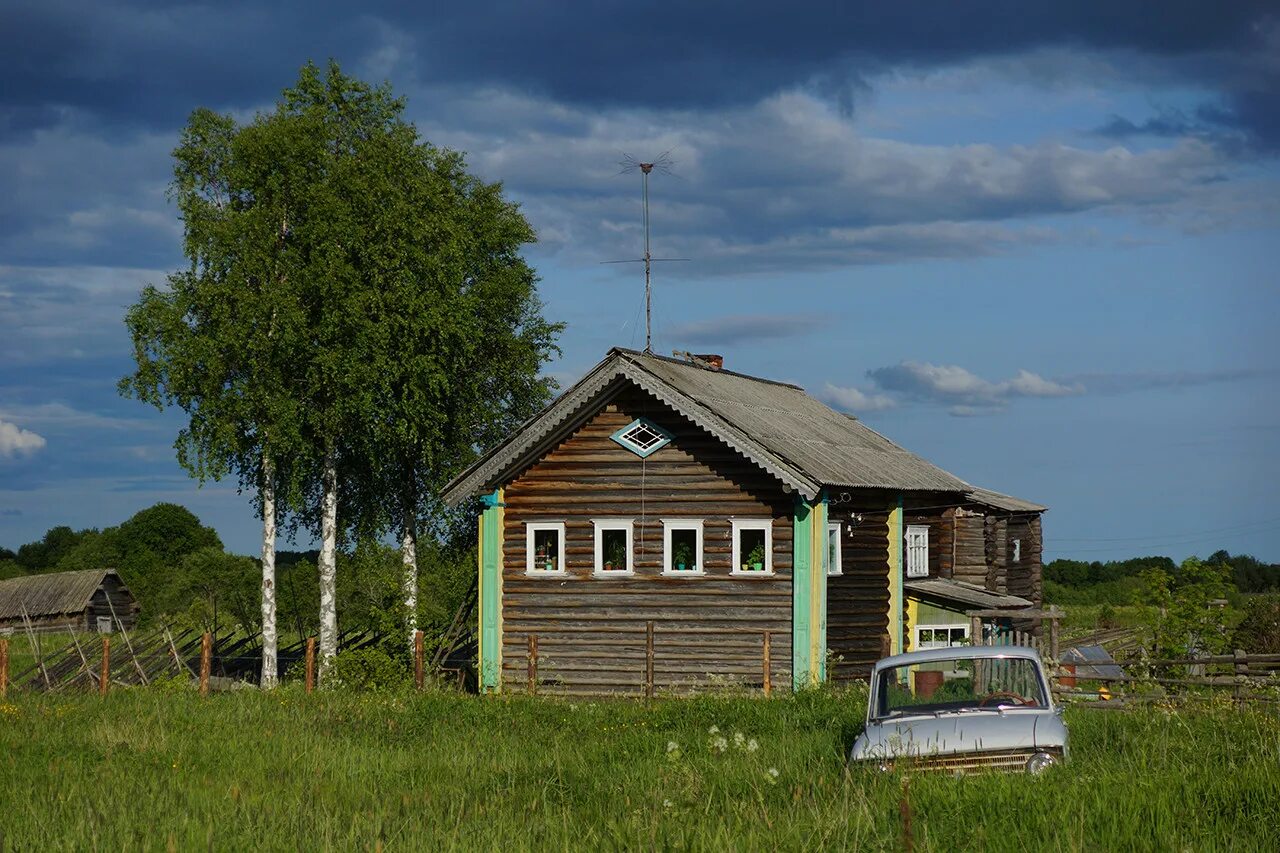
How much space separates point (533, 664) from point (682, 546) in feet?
12.3

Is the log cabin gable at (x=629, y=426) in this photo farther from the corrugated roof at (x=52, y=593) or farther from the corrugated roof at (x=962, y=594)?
the corrugated roof at (x=52, y=593)

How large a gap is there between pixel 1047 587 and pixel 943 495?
78.7 m

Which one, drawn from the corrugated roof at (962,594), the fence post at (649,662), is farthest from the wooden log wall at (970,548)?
the fence post at (649,662)

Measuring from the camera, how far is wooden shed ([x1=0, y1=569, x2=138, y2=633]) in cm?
7469

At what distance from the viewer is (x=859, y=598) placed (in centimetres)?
2983

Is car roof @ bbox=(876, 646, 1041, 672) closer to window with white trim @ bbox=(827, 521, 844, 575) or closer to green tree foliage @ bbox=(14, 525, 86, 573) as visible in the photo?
window with white trim @ bbox=(827, 521, 844, 575)

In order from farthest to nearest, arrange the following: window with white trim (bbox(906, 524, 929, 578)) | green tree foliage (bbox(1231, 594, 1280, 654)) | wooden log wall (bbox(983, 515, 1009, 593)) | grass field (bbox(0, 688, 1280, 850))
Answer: green tree foliage (bbox(1231, 594, 1280, 654))
wooden log wall (bbox(983, 515, 1009, 593))
window with white trim (bbox(906, 524, 929, 578))
grass field (bbox(0, 688, 1280, 850))

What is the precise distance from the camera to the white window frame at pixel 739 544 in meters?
27.5

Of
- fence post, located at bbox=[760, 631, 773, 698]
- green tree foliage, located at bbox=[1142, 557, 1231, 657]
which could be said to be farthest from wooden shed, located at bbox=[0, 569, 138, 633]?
green tree foliage, located at bbox=[1142, 557, 1231, 657]

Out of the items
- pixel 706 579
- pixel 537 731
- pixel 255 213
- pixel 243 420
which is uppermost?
pixel 255 213

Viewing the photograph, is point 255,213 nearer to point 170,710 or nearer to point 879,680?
point 170,710

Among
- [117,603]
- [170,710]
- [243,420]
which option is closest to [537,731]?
[170,710]

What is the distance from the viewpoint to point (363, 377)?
114 ft

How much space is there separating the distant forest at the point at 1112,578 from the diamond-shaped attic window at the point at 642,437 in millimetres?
77256
